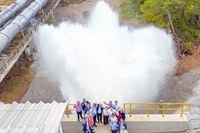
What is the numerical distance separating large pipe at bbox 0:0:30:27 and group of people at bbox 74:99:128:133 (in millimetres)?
17860

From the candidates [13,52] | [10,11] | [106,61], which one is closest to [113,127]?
[106,61]

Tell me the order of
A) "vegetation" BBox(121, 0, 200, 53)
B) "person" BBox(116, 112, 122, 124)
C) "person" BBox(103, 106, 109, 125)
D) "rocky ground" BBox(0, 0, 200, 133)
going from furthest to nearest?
"vegetation" BBox(121, 0, 200, 53)
"rocky ground" BBox(0, 0, 200, 133)
"person" BBox(103, 106, 109, 125)
"person" BBox(116, 112, 122, 124)

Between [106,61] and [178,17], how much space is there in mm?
12817

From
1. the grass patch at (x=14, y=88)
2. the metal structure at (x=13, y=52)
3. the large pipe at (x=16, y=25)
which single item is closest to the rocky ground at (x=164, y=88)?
the grass patch at (x=14, y=88)

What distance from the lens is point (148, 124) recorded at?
15.6m

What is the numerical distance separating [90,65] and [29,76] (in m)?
6.20

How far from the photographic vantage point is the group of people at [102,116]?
13852 mm

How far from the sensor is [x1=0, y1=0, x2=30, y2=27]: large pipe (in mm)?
29234

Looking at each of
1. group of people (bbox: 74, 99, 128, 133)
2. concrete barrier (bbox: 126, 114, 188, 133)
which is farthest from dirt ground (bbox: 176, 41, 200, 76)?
group of people (bbox: 74, 99, 128, 133)

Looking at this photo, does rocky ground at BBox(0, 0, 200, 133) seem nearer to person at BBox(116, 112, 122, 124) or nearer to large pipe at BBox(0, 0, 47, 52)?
large pipe at BBox(0, 0, 47, 52)

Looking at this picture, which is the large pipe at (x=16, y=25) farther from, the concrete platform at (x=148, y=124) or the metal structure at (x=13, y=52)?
the concrete platform at (x=148, y=124)

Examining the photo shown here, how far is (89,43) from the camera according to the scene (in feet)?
78.1

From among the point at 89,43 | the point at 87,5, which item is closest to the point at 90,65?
the point at 89,43

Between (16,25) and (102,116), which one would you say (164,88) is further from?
(16,25)
